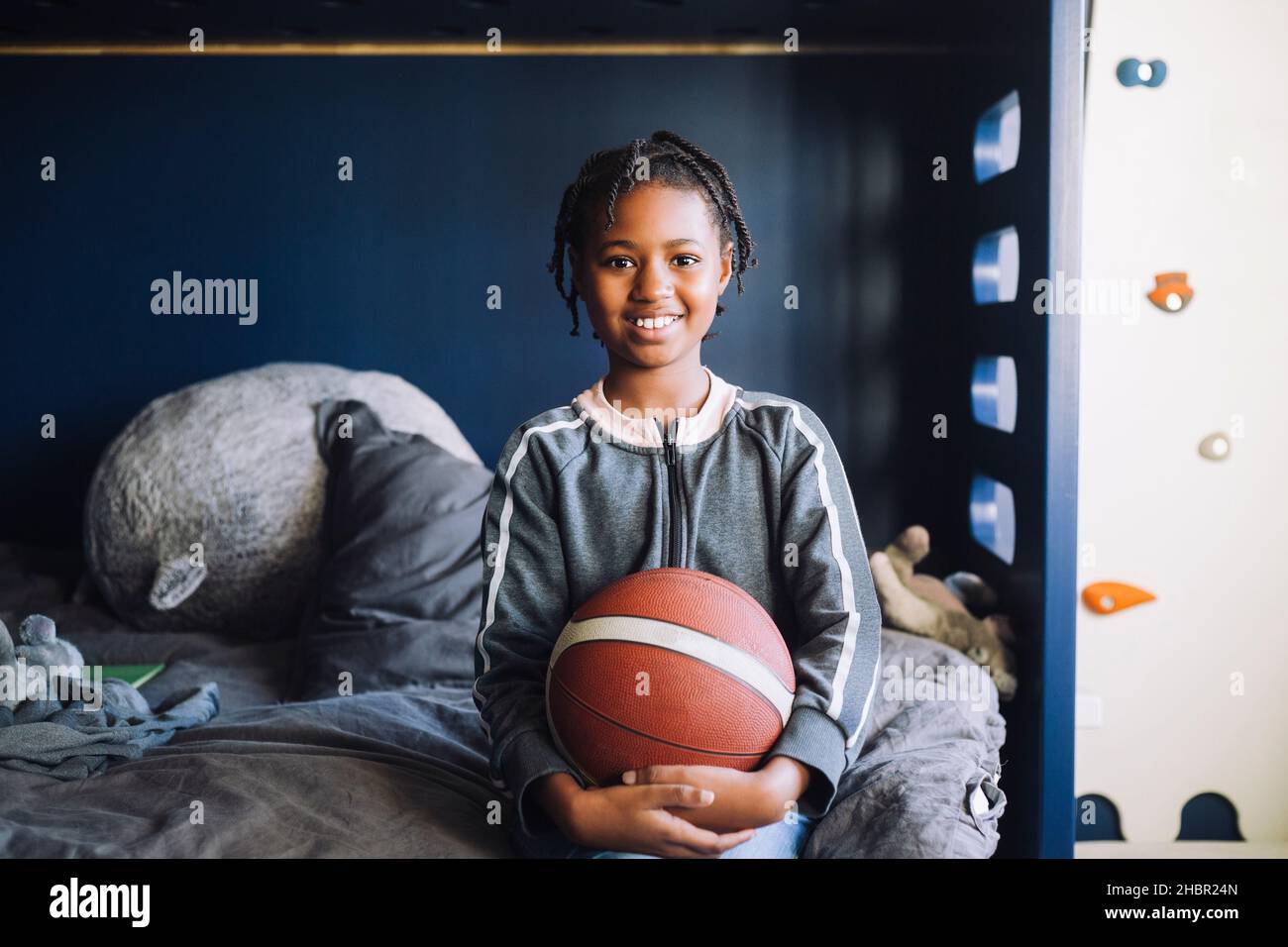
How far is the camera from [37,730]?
1294 mm

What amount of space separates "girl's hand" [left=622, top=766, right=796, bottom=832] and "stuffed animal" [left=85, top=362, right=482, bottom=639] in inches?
45.0

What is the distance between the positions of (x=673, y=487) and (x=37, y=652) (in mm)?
914

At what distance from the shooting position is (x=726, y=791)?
0.96 m

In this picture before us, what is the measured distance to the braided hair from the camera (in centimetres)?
112

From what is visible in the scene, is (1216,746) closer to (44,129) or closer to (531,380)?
(531,380)

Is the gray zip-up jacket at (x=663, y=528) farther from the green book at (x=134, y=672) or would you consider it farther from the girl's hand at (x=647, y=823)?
the green book at (x=134, y=672)

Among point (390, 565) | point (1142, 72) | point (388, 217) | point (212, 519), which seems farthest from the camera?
point (388, 217)

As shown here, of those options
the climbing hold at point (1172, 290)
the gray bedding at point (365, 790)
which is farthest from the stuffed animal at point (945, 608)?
the climbing hold at point (1172, 290)

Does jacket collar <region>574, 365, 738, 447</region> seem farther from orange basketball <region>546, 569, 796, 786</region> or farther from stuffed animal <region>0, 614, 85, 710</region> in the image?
stuffed animal <region>0, 614, 85, 710</region>

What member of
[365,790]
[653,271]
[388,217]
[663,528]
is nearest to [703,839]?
[663,528]

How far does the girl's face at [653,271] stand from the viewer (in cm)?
111

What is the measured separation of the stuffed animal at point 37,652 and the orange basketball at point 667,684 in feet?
2.58

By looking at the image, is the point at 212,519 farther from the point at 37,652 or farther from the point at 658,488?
the point at 658,488

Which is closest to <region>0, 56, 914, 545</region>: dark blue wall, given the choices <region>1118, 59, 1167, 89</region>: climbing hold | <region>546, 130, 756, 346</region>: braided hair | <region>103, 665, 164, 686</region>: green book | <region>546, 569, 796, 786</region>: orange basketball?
<region>1118, 59, 1167, 89</region>: climbing hold
